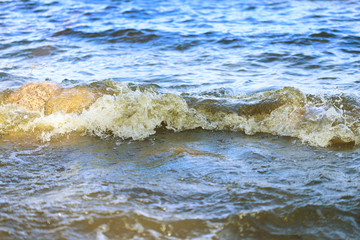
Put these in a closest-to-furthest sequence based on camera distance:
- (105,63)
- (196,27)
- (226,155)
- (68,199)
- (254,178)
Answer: (68,199)
(254,178)
(226,155)
(105,63)
(196,27)

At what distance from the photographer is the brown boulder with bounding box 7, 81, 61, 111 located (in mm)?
5207

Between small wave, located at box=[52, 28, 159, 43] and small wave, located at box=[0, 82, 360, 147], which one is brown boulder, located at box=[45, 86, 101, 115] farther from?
small wave, located at box=[52, 28, 159, 43]

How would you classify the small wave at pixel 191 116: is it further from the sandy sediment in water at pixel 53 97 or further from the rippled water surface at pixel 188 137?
the sandy sediment in water at pixel 53 97

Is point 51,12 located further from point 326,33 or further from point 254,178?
point 254,178

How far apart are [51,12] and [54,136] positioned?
9586 millimetres

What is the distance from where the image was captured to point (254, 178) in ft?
10.3

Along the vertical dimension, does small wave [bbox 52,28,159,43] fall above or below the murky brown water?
above

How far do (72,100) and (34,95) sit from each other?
54 centimetres

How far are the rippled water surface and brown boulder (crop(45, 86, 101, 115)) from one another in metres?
0.16

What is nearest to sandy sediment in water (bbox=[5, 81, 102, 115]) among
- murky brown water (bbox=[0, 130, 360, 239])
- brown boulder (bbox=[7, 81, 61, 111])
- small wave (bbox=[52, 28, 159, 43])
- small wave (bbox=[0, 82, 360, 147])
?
brown boulder (bbox=[7, 81, 61, 111])

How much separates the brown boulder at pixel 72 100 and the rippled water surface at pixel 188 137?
6.2 inches

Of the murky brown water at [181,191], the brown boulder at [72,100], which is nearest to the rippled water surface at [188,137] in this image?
the murky brown water at [181,191]

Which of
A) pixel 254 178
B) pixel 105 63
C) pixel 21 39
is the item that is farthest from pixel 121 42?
pixel 254 178

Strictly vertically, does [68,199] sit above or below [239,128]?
above
